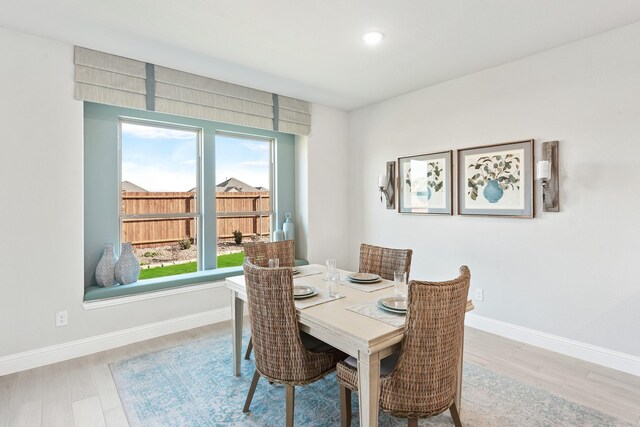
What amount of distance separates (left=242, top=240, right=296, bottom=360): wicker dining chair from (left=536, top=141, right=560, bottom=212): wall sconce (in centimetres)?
225

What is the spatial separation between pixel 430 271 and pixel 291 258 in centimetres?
169

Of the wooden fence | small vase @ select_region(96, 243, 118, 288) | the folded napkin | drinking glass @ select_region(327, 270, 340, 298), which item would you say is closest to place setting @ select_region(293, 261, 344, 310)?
drinking glass @ select_region(327, 270, 340, 298)

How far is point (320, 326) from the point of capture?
1.64 m

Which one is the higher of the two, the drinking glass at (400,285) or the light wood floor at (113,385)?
the drinking glass at (400,285)

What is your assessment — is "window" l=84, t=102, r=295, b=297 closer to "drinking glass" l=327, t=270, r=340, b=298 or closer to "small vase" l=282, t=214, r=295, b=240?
"small vase" l=282, t=214, r=295, b=240

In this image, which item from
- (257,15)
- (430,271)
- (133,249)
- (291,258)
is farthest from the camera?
(430,271)

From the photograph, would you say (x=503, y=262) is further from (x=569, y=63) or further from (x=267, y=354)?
(x=267, y=354)

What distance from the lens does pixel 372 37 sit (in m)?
2.62

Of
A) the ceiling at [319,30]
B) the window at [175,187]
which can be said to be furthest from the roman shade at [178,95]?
the window at [175,187]

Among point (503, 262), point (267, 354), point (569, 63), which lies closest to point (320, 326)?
point (267, 354)

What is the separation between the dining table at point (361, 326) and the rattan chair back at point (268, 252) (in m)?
0.51

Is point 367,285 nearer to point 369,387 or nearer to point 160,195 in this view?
point 369,387

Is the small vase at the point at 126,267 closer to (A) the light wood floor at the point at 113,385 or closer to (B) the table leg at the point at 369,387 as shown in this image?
(A) the light wood floor at the point at 113,385

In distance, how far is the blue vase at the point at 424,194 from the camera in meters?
3.78
